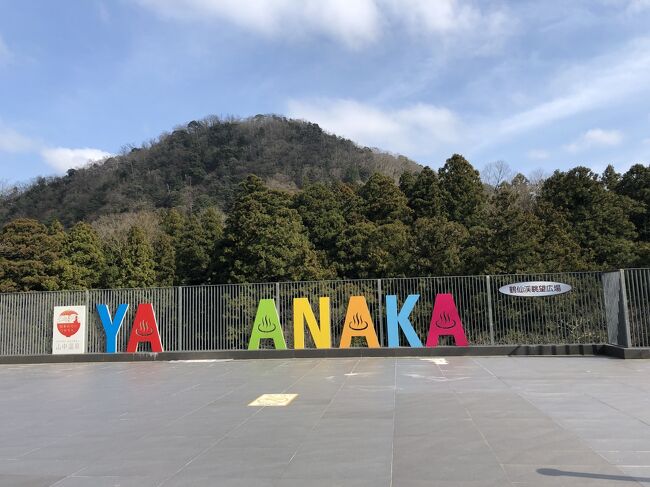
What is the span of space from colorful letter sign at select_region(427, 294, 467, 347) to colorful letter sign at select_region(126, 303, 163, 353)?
8428 millimetres

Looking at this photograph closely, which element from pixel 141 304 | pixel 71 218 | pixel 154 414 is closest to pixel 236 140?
pixel 71 218

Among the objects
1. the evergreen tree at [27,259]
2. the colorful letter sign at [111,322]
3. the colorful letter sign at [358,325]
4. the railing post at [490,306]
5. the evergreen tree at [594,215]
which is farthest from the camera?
the evergreen tree at [594,215]

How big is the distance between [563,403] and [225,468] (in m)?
5.32

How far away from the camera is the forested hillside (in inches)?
990

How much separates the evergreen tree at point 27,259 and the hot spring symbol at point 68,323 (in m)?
12.6

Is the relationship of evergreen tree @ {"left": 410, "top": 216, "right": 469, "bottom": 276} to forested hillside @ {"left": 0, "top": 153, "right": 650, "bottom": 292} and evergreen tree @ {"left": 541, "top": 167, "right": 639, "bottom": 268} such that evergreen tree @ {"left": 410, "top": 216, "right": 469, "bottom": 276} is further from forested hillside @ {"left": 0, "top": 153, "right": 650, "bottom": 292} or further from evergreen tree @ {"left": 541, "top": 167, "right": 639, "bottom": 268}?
evergreen tree @ {"left": 541, "top": 167, "right": 639, "bottom": 268}

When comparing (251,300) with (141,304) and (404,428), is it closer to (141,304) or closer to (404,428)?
(141,304)

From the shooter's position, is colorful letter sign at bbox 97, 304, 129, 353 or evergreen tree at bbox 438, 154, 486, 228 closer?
colorful letter sign at bbox 97, 304, 129, 353

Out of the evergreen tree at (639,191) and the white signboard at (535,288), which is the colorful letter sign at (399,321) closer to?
the white signboard at (535,288)

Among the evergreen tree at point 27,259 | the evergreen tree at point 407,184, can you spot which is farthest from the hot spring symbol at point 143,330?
the evergreen tree at point 407,184

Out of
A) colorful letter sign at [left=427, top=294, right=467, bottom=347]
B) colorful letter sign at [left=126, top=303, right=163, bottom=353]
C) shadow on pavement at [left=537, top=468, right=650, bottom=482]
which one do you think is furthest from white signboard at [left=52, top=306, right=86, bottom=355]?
shadow on pavement at [left=537, top=468, right=650, bottom=482]

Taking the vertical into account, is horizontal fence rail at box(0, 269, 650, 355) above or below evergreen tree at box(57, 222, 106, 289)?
below

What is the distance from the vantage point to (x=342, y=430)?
6.48 metres

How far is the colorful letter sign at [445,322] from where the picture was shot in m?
15.0
